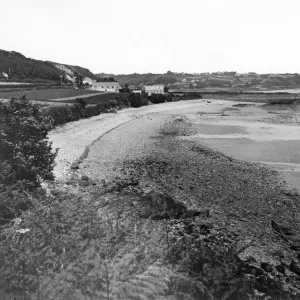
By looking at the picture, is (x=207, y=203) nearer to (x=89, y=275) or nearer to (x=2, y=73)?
(x=89, y=275)

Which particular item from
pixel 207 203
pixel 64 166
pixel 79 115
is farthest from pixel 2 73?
pixel 207 203

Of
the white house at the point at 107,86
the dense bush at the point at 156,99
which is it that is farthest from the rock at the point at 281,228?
the white house at the point at 107,86

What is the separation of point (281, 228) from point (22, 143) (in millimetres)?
12163

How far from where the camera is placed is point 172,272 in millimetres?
9703

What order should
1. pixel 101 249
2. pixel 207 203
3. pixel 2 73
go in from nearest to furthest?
1. pixel 101 249
2. pixel 207 203
3. pixel 2 73

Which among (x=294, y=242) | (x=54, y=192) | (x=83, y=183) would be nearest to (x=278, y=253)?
(x=294, y=242)

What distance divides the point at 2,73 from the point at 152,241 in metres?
115

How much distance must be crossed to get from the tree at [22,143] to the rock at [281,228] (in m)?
11.0

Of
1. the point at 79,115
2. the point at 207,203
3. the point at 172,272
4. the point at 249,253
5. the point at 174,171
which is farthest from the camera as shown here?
the point at 79,115

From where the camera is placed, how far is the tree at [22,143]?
1468cm

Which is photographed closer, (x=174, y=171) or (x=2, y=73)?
(x=174, y=171)

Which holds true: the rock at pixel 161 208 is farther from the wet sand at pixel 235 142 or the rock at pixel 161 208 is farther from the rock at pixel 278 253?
the wet sand at pixel 235 142

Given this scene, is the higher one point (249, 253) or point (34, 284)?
point (34, 284)

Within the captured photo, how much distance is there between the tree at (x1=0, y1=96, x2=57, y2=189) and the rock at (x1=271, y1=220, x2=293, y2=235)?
11.0 m
